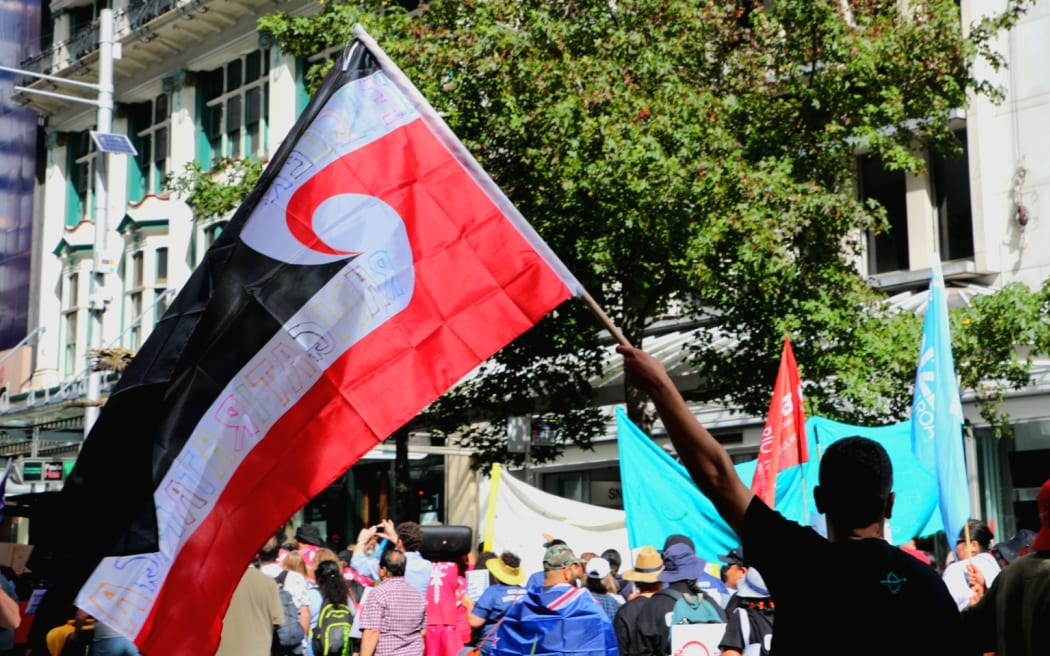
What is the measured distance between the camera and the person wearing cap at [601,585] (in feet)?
37.2

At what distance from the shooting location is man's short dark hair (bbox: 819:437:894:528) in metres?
3.64

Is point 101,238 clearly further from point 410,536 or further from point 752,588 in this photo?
point 752,588

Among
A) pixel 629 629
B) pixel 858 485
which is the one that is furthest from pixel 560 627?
pixel 858 485

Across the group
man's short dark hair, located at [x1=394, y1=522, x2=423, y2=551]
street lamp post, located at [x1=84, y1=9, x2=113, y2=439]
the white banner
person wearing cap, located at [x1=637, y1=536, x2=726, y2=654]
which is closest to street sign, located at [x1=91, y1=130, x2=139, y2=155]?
street lamp post, located at [x1=84, y1=9, x2=113, y2=439]

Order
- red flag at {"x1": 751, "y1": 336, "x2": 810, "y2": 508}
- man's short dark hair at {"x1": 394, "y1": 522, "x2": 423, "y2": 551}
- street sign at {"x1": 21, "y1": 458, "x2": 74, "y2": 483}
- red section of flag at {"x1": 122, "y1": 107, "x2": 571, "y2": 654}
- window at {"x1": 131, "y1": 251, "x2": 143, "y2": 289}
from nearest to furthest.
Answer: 1. red section of flag at {"x1": 122, "y1": 107, "x2": 571, "y2": 654}
2. red flag at {"x1": 751, "y1": 336, "x2": 810, "y2": 508}
3. man's short dark hair at {"x1": 394, "y1": 522, "x2": 423, "y2": 551}
4. street sign at {"x1": 21, "y1": 458, "x2": 74, "y2": 483}
5. window at {"x1": 131, "y1": 251, "x2": 143, "y2": 289}

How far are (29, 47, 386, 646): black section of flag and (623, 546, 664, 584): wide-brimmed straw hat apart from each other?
4.70 metres

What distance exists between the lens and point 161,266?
3662 cm

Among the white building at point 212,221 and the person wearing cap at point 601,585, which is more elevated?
the white building at point 212,221

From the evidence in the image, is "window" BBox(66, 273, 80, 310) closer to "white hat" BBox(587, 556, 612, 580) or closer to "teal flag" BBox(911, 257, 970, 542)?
"white hat" BBox(587, 556, 612, 580)

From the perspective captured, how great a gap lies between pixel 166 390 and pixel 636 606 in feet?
16.8

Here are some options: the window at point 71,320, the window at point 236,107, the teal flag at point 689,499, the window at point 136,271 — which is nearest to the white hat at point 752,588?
the teal flag at point 689,499

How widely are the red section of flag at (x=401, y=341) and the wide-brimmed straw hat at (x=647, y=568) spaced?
14.3ft

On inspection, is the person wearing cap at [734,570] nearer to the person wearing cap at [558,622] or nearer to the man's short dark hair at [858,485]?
the person wearing cap at [558,622]

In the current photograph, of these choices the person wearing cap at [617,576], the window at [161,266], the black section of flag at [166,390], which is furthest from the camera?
the window at [161,266]
